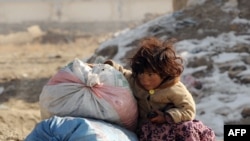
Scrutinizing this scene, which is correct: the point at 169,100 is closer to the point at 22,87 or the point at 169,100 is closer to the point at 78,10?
the point at 22,87

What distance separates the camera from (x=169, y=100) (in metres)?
2.98

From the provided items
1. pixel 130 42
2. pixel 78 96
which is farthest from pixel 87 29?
pixel 78 96

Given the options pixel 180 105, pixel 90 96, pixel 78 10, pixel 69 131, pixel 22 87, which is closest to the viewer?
pixel 69 131

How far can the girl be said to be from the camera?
290 cm

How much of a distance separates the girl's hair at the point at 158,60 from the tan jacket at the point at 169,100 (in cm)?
6

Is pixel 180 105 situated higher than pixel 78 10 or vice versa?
pixel 180 105

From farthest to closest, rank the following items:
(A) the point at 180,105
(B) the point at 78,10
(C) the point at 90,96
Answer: (B) the point at 78,10
(A) the point at 180,105
(C) the point at 90,96

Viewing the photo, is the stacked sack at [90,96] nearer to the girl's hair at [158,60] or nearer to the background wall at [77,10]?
the girl's hair at [158,60]

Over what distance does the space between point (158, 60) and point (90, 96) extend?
0.36m

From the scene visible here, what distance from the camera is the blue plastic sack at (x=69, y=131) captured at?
264cm

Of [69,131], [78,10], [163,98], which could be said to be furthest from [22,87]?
[78,10]

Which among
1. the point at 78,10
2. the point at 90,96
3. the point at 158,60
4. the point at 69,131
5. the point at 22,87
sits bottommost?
the point at 22,87

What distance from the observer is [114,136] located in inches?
109

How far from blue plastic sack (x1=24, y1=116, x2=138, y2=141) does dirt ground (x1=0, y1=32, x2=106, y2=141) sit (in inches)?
101
